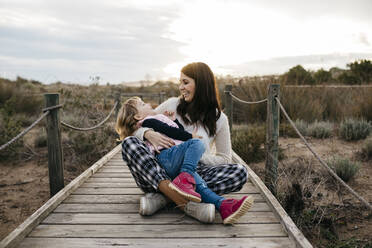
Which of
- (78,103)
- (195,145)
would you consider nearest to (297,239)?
(195,145)

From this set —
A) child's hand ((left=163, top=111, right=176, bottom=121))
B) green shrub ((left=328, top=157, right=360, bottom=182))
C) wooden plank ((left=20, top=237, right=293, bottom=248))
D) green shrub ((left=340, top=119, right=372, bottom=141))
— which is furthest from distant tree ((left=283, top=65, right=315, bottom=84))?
wooden plank ((left=20, top=237, right=293, bottom=248))

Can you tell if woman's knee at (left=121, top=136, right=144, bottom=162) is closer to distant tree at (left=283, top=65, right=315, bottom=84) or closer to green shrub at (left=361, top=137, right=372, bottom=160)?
green shrub at (left=361, top=137, right=372, bottom=160)

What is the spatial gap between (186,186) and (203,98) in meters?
0.92

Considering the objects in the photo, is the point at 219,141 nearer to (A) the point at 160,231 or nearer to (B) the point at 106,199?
(A) the point at 160,231

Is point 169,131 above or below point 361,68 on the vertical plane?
below

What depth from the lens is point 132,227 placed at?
239cm

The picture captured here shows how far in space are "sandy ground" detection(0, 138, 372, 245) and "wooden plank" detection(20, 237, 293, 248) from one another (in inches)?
57.8

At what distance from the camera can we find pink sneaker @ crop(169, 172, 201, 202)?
2.36 m

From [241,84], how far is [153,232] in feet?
23.0

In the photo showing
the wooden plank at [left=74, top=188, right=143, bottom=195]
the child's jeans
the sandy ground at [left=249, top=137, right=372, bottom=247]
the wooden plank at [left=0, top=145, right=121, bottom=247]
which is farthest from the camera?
the sandy ground at [left=249, top=137, right=372, bottom=247]

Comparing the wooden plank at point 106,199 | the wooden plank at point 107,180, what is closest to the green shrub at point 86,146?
the wooden plank at point 107,180

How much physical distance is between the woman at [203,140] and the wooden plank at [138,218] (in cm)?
9

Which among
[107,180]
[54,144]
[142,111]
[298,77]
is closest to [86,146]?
[107,180]

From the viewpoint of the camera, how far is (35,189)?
4.97 m
